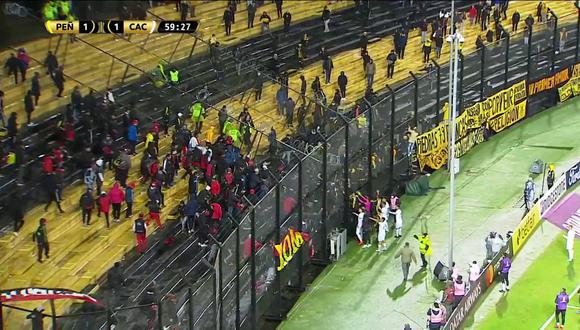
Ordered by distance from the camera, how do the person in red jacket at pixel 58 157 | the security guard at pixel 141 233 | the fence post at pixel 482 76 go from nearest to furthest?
the security guard at pixel 141 233 < the person in red jacket at pixel 58 157 < the fence post at pixel 482 76

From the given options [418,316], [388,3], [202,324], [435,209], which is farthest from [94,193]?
[388,3]

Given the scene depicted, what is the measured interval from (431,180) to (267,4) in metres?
13.9

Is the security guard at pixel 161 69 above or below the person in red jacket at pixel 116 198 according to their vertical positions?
above

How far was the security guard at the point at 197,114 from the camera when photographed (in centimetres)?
3603

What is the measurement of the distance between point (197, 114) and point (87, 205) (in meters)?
6.25

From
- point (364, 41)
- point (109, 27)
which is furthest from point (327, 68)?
point (109, 27)

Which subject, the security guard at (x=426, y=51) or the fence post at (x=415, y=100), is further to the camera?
the security guard at (x=426, y=51)

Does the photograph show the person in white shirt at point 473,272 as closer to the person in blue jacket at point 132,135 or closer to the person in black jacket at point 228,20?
the person in blue jacket at point 132,135

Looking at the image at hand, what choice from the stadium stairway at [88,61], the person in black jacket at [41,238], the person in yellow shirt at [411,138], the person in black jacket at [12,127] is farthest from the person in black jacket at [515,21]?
the person in black jacket at [41,238]

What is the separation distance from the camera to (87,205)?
31359 mm

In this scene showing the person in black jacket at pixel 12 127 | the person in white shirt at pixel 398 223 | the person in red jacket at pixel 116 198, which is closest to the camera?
the person in red jacket at pixel 116 198

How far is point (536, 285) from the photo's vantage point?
34.5 m

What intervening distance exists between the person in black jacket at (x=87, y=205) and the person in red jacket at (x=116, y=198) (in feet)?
2.02

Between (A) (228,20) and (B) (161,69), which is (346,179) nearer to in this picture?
(B) (161,69)
